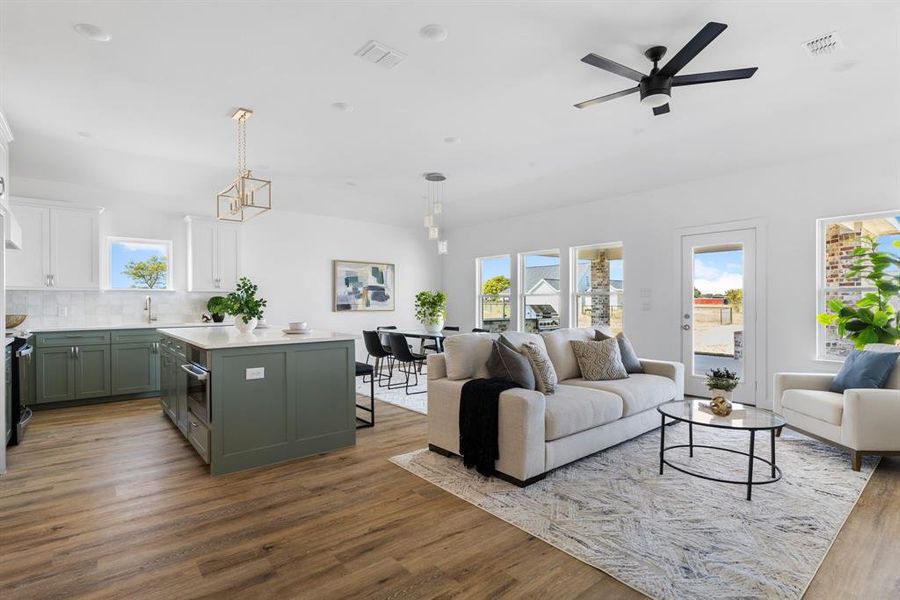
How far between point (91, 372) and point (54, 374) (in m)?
0.33

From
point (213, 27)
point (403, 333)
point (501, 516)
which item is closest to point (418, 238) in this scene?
point (403, 333)

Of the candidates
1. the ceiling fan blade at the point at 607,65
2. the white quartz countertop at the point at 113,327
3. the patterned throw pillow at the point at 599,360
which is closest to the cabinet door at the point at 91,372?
the white quartz countertop at the point at 113,327

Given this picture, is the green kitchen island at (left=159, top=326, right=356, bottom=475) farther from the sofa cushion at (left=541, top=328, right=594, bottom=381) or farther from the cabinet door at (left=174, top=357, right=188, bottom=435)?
the sofa cushion at (left=541, top=328, right=594, bottom=381)

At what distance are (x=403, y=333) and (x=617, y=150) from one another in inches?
140

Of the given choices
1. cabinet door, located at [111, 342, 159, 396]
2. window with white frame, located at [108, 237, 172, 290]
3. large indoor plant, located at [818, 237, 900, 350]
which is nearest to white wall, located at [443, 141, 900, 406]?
large indoor plant, located at [818, 237, 900, 350]

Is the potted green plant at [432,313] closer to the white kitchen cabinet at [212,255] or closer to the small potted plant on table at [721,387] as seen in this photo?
the white kitchen cabinet at [212,255]

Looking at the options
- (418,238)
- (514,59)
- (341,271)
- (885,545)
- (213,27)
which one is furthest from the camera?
(418,238)

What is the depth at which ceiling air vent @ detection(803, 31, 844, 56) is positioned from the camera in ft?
9.80

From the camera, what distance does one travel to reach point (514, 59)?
3291 mm

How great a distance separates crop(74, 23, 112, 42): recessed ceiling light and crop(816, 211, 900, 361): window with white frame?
634 cm

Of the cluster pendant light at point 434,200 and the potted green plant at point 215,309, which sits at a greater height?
the cluster pendant light at point 434,200

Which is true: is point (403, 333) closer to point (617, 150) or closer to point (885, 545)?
point (617, 150)

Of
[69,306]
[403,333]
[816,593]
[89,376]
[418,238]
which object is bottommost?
[816,593]

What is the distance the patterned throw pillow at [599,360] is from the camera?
4.23 metres
